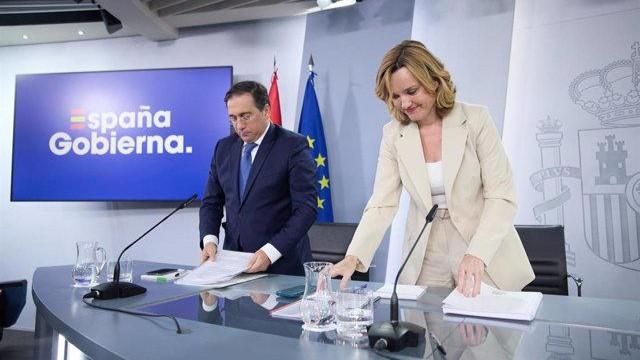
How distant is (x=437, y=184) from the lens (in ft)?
5.51

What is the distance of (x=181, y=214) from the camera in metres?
4.29

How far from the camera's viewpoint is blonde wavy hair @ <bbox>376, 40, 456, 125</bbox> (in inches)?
63.2

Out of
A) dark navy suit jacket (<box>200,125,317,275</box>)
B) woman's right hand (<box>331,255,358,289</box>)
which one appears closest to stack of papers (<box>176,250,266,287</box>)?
dark navy suit jacket (<box>200,125,317,275</box>)

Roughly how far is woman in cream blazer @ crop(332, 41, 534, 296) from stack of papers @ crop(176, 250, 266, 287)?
0.48 metres

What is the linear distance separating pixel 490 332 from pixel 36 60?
5.27 metres

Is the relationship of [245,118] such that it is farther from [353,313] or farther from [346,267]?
[353,313]

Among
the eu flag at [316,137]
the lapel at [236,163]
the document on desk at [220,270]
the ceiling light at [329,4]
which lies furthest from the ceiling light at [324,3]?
the document on desk at [220,270]

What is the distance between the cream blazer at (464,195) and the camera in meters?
1.57

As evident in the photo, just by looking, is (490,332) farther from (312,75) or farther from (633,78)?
(312,75)

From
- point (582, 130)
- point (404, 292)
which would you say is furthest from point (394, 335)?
point (582, 130)

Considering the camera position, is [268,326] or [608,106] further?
[608,106]

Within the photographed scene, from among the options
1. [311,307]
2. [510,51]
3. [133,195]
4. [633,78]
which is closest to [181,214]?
[133,195]

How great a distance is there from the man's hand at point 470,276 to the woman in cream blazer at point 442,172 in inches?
7.5

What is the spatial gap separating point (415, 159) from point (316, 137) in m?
2.21
